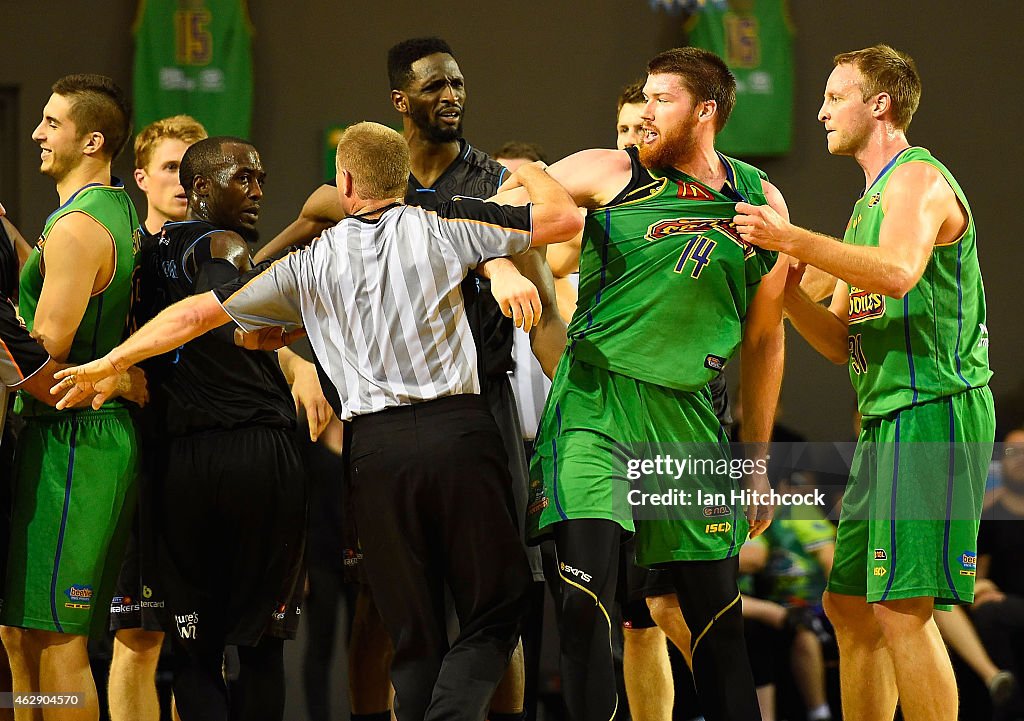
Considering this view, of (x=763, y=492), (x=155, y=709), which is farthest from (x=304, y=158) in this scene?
(x=763, y=492)

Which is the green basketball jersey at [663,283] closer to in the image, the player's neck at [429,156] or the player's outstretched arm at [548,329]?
the player's outstretched arm at [548,329]

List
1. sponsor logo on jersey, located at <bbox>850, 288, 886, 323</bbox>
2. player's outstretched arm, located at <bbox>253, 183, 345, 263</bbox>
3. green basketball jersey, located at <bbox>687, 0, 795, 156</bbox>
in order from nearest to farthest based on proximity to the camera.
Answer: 1. sponsor logo on jersey, located at <bbox>850, 288, 886, 323</bbox>
2. player's outstretched arm, located at <bbox>253, 183, 345, 263</bbox>
3. green basketball jersey, located at <bbox>687, 0, 795, 156</bbox>

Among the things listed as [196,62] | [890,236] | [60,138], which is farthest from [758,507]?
[196,62]

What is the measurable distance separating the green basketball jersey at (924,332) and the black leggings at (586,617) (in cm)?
101

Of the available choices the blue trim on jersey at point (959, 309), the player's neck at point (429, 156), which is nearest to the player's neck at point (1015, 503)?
the blue trim on jersey at point (959, 309)

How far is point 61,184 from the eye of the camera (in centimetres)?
383

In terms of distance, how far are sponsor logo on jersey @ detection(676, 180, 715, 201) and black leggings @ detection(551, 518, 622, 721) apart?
2.98 feet

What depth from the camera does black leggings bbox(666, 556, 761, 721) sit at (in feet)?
10.3

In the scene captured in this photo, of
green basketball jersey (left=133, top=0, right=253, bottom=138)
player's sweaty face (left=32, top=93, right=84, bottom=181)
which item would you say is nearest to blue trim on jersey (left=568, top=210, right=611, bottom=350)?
player's sweaty face (left=32, top=93, right=84, bottom=181)

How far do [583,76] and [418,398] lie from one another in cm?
363

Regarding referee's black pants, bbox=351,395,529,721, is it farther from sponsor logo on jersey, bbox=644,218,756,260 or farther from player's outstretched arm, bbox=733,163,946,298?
player's outstretched arm, bbox=733,163,946,298

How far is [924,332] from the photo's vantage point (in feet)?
11.4

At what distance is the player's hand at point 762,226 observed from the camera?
3.09 metres

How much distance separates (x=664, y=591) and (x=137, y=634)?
1.69 meters
